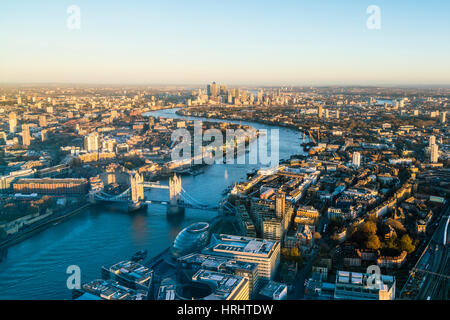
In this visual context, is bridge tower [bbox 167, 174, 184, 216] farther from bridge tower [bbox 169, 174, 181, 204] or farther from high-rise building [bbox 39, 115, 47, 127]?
high-rise building [bbox 39, 115, 47, 127]

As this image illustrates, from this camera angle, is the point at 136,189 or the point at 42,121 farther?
the point at 42,121

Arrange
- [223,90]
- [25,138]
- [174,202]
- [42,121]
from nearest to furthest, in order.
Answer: [174,202] < [25,138] < [42,121] < [223,90]

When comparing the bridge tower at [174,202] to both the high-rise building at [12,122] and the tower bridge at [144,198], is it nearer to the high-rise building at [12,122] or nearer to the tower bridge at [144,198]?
the tower bridge at [144,198]

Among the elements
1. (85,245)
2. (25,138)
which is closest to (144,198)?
(85,245)

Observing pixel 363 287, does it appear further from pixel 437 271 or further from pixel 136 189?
pixel 136 189

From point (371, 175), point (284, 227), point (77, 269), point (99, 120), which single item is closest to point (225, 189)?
point (284, 227)

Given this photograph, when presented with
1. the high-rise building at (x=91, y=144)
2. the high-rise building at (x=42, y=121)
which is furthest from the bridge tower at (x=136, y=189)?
the high-rise building at (x=42, y=121)
